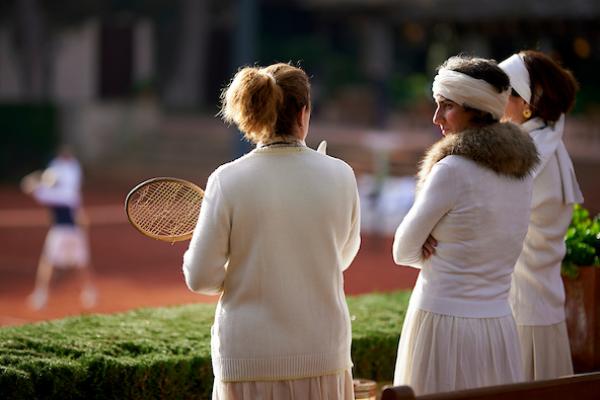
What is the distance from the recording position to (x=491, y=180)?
4.09m

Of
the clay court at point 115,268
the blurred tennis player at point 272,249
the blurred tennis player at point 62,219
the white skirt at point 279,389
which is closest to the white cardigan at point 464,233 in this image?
the blurred tennis player at point 272,249

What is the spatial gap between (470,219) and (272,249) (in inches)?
31.2

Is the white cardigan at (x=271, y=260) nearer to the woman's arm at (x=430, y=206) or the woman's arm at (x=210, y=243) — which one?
the woman's arm at (x=210, y=243)

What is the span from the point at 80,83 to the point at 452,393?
32.8 meters

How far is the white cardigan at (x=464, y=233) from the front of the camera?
13.3 feet

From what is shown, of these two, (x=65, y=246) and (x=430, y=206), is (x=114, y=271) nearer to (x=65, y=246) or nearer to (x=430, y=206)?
(x=65, y=246)

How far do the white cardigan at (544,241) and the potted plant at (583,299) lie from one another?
0.53 meters

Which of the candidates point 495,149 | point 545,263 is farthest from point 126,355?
point 495,149

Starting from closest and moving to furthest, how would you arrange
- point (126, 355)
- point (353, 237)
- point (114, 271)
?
1. point (353, 237)
2. point (126, 355)
3. point (114, 271)

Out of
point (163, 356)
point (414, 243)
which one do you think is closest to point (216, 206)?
point (414, 243)

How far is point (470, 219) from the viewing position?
13.3 feet

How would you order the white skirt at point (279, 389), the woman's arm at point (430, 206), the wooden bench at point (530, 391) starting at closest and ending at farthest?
the wooden bench at point (530, 391) < the white skirt at point (279, 389) < the woman's arm at point (430, 206)

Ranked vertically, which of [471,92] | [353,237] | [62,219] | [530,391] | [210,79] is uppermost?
[210,79]

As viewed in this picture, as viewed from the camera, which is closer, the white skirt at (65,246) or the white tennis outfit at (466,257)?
the white tennis outfit at (466,257)
